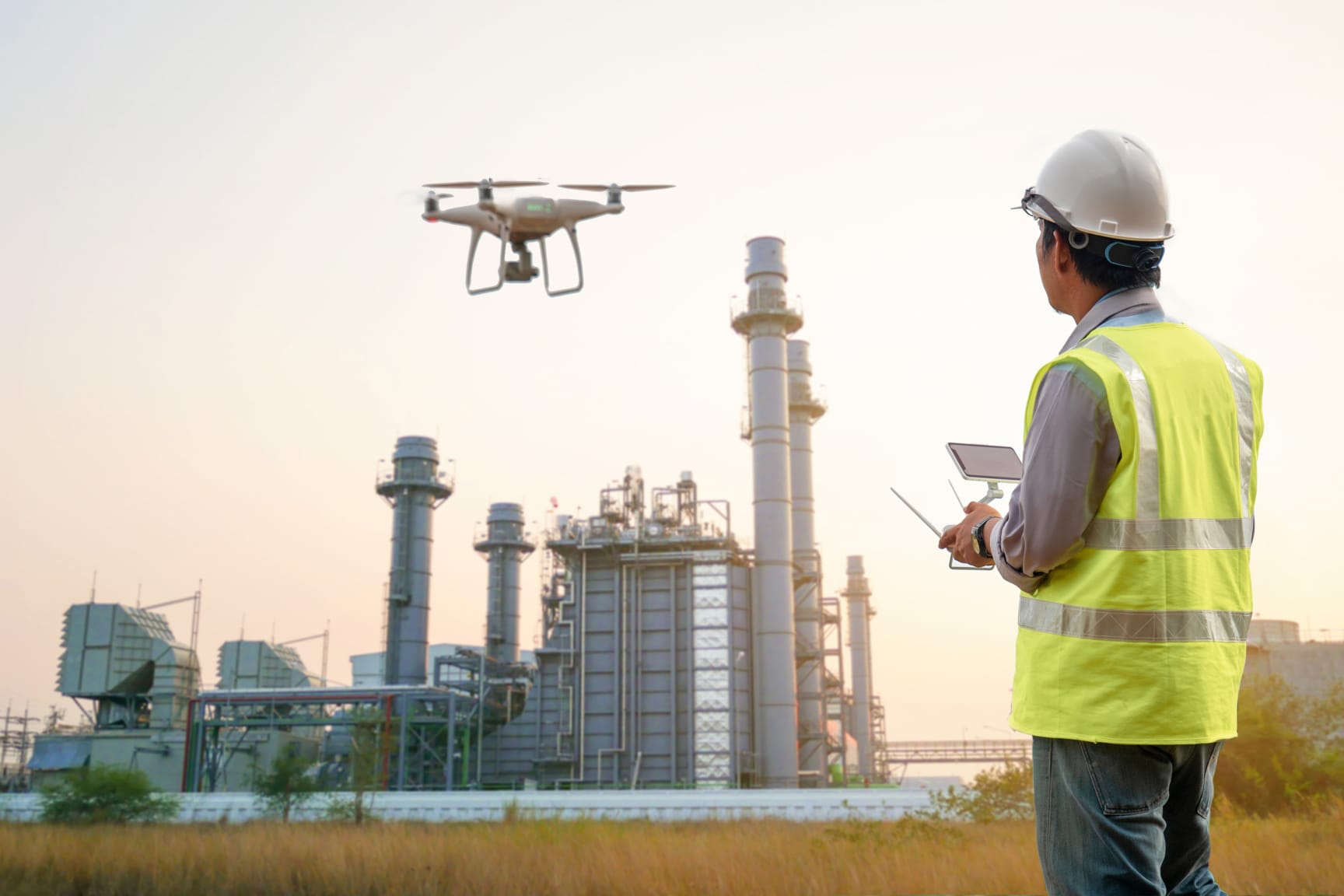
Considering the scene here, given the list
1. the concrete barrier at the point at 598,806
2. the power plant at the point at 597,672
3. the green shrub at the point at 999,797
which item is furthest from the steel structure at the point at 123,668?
the green shrub at the point at 999,797

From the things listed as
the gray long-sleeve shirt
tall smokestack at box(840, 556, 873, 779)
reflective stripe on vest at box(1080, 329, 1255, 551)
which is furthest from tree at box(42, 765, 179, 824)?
tall smokestack at box(840, 556, 873, 779)

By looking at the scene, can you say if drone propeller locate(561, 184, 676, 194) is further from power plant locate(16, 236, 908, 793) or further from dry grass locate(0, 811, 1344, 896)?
power plant locate(16, 236, 908, 793)

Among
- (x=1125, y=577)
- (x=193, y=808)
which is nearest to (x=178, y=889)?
(x=1125, y=577)

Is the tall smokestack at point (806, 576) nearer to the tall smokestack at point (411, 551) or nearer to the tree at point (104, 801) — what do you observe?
the tall smokestack at point (411, 551)

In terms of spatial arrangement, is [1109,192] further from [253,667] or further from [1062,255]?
[253,667]

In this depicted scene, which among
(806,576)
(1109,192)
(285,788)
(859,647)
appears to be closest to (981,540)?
(1109,192)

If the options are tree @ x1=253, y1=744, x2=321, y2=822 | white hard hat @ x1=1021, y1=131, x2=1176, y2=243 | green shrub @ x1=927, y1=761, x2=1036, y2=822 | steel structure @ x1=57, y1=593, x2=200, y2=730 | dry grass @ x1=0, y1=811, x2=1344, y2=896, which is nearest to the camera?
white hard hat @ x1=1021, y1=131, x2=1176, y2=243

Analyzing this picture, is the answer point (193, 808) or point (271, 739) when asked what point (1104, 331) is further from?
point (271, 739)

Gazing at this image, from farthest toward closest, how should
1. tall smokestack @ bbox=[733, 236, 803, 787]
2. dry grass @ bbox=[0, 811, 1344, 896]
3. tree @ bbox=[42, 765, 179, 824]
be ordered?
1. tall smokestack @ bbox=[733, 236, 803, 787]
2. tree @ bbox=[42, 765, 179, 824]
3. dry grass @ bbox=[0, 811, 1344, 896]
